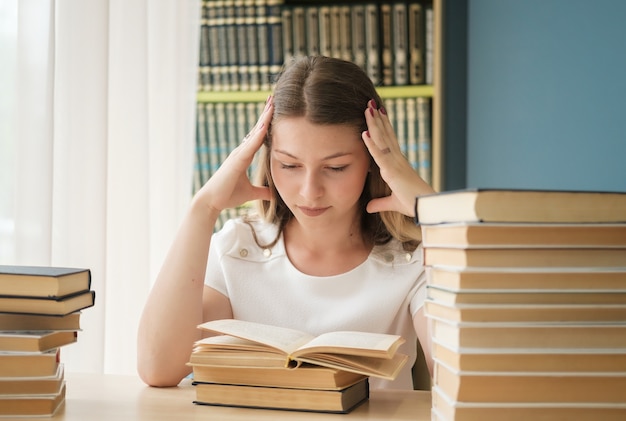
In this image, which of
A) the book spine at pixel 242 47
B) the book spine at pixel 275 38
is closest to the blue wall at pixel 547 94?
the book spine at pixel 275 38

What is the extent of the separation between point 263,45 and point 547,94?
1436 mm

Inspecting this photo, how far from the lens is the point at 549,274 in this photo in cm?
85

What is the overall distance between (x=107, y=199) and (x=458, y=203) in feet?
3.85

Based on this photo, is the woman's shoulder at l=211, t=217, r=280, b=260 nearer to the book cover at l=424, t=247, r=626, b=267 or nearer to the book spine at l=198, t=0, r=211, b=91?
the book cover at l=424, t=247, r=626, b=267

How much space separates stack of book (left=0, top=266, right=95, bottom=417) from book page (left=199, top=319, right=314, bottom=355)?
0.21 meters

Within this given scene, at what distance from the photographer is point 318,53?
9.50ft

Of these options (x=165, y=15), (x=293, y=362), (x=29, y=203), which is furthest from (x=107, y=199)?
(x=293, y=362)

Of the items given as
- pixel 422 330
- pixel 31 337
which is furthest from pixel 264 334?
pixel 422 330

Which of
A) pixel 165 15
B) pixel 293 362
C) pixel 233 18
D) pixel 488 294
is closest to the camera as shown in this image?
pixel 488 294

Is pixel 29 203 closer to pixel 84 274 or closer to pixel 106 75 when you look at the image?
pixel 106 75

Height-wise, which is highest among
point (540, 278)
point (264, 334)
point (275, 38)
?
point (275, 38)

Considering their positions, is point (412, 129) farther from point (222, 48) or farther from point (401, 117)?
point (222, 48)

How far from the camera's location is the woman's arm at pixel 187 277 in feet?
4.58

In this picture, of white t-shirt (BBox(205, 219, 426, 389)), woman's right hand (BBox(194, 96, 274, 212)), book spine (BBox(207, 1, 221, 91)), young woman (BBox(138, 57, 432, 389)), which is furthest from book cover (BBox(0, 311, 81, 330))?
book spine (BBox(207, 1, 221, 91))
